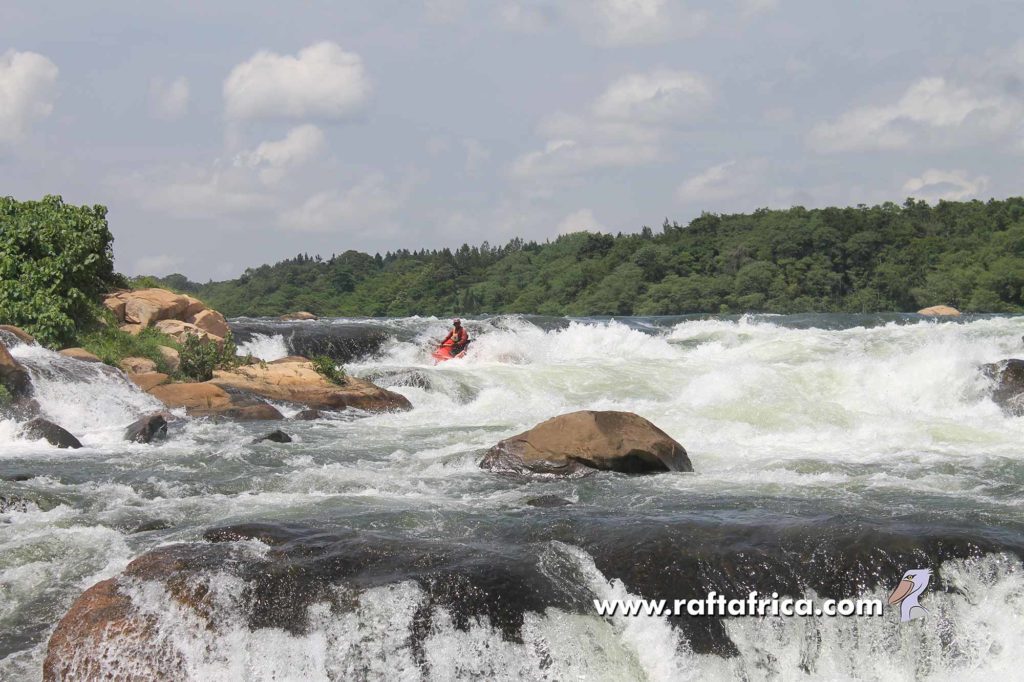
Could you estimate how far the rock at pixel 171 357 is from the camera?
1802 cm

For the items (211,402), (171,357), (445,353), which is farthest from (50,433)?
(445,353)

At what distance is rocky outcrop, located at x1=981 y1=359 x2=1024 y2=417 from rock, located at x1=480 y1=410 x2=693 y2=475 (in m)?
7.32

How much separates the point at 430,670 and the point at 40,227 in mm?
16345

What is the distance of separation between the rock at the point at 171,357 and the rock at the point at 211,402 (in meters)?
2.04

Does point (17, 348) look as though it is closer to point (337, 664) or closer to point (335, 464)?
point (335, 464)

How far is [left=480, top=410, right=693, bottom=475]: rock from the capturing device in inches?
412

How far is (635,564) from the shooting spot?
688 centimetres

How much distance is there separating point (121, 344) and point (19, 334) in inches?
91.8

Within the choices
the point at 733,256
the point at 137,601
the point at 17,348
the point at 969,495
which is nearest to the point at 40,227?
the point at 17,348

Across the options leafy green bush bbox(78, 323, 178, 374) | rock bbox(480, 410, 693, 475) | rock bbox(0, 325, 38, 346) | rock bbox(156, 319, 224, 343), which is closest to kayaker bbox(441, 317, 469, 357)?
rock bbox(156, 319, 224, 343)

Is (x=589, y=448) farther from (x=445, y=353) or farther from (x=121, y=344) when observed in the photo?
(x=445, y=353)

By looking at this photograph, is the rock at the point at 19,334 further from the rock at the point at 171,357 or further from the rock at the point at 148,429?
the rock at the point at 148,429

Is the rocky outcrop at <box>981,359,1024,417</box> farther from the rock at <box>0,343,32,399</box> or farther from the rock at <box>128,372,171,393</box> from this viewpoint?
the rock at <box>0,343,32,399</box>

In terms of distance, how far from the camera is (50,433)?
41.4 feet
